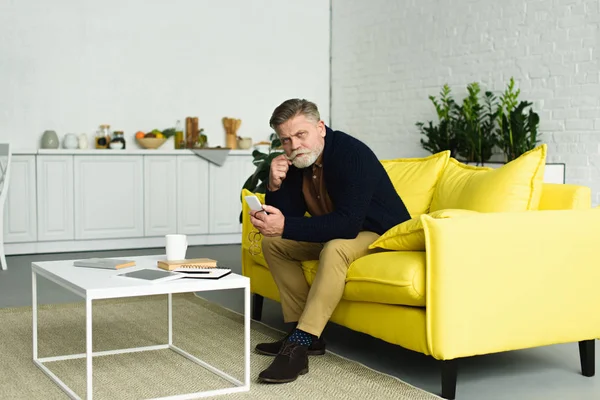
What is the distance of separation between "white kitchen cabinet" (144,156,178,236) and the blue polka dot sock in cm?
399

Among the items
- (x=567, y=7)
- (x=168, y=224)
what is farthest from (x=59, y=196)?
(x=567, y=7)

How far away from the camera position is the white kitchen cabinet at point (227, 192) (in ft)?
23.4

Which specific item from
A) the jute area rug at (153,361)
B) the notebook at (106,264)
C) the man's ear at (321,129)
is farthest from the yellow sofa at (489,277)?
the notebook at (106,264)

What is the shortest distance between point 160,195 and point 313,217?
12.8ft

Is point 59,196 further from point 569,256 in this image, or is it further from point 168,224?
point 569,256

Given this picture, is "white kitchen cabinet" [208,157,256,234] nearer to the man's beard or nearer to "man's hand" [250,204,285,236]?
the man's beard

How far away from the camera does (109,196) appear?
6660 mm

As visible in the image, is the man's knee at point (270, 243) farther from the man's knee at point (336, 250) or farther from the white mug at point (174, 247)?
the white mug at point (174, 247)

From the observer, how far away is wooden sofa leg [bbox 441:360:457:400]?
2.75 meters

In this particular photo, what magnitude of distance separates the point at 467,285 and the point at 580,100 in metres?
3.00

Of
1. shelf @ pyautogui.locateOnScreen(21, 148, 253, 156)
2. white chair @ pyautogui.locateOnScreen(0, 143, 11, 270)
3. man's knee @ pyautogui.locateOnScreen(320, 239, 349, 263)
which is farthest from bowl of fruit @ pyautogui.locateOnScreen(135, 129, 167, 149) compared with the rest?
man's knee @ pyautogui.locateOnScreen(320, 239, 349, 263)

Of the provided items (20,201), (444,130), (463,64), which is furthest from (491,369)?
(20,201)

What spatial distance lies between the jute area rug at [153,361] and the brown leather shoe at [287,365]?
0.10 ft

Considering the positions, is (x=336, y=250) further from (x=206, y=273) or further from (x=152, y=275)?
(x=152, y=275)
